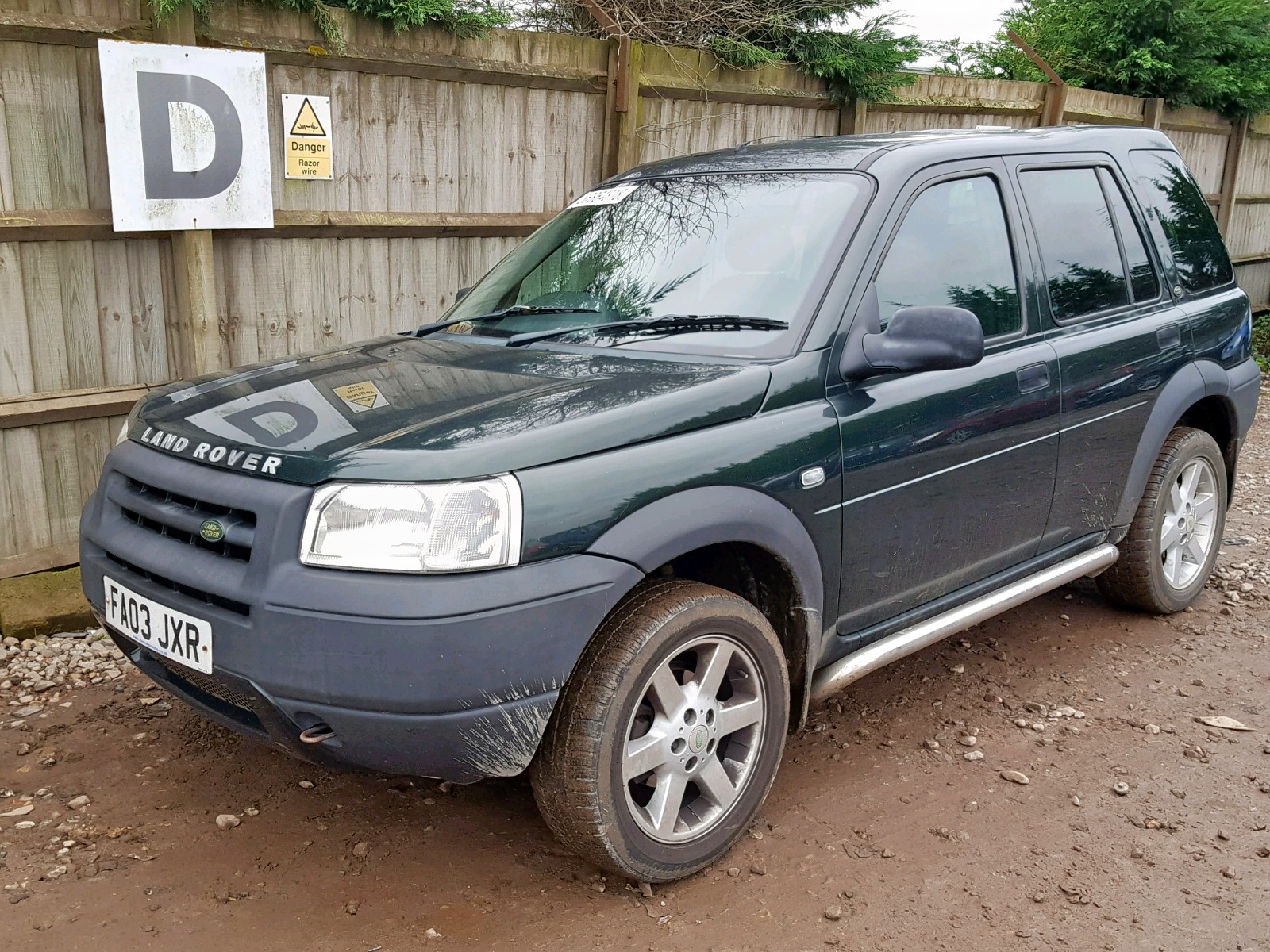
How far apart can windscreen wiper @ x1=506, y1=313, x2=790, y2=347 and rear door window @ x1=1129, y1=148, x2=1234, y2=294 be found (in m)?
2.24

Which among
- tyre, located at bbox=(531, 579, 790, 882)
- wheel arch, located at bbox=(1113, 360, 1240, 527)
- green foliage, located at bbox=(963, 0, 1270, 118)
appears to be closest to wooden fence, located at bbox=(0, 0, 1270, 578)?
tyre, located at bbox=(531, 579, 790, 882)

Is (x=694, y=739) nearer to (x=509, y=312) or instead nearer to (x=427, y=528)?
(x=427, y=528)

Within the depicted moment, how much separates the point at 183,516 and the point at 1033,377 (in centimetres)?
275

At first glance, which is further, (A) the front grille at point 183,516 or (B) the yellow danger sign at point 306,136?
(B) the yellow danger sign at point 306,136

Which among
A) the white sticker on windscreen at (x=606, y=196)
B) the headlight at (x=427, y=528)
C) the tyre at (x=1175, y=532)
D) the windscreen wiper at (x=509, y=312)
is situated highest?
the white sticker on windscreen at (x=606, y=196)

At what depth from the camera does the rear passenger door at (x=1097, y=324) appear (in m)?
4.08

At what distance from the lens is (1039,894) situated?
3037mm

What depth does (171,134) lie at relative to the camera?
4.95m

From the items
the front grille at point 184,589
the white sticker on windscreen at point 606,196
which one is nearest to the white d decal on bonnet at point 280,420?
the front grille at point 184,589

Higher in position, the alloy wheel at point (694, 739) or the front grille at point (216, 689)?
the front grille at point (216, 689)

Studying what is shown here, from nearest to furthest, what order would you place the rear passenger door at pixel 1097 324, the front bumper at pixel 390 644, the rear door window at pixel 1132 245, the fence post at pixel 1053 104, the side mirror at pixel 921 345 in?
the front bumper at pixel 390 644 → the side mirror at pixel 921 345 → the rear passenger door at pixel 1097 324 → the rear door window at pixel 1132 245 → the fence post at pixel 1053 104

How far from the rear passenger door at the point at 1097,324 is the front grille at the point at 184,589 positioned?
284cm

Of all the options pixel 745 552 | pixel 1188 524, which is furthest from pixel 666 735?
pixel 1188 524

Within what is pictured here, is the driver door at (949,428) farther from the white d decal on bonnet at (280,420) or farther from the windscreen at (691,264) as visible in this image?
the white d decal on bonnet at (280,420)
